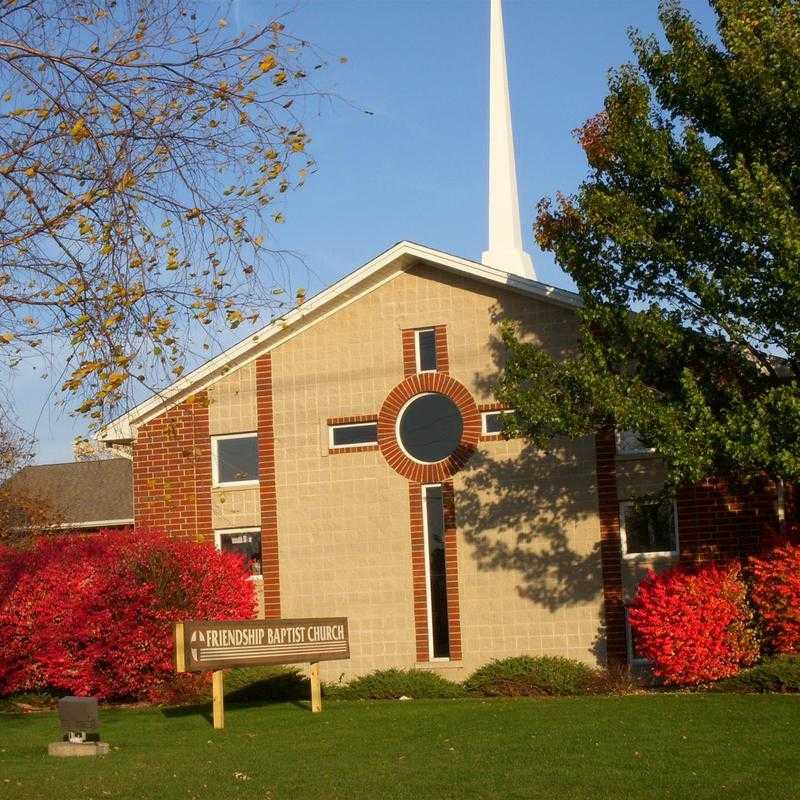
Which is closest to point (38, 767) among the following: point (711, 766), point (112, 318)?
point (112, 318)

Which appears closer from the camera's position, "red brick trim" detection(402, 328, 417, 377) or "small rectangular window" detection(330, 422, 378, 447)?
"red brick trim" detection(402, 328, 417, 377)

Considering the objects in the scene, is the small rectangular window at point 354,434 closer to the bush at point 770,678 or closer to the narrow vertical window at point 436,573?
the narrow vertical window at point 436,573

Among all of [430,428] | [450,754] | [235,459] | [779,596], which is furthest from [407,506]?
[450,754]

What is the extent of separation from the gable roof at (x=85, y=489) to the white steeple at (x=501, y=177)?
61.8 feet

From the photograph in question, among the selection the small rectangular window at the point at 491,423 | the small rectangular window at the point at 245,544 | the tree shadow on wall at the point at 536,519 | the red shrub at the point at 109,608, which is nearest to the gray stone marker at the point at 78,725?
the red shrub at the point at 109,608

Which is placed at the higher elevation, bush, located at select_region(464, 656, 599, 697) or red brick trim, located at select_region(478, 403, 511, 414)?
red brick trim, located at select_region(478, 403, 511, 414)

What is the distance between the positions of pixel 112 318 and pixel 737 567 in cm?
1221

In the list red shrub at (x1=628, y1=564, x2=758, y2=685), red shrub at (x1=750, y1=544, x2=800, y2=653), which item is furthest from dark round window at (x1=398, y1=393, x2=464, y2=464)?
red shrub at (x1=750, y1=544, x2=800, y2=653)

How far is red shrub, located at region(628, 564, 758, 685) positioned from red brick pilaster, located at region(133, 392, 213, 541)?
8.76 metres

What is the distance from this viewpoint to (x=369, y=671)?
2270cm

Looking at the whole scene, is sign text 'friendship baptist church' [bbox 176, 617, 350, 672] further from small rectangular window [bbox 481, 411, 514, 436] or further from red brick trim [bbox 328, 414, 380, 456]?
small rectangular window [bbox 481, 411, 514, 436]

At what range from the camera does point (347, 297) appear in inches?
943

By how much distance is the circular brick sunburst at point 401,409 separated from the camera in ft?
74.7

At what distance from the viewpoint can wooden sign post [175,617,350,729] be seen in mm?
16266
